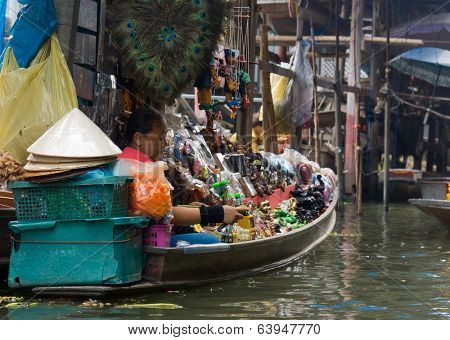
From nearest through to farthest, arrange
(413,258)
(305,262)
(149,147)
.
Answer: (149,147), (305,262), (413,258)

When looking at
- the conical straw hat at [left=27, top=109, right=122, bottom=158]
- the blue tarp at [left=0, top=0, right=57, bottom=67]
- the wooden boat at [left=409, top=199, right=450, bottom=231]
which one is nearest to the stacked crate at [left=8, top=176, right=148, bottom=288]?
the conical straw hat at [left=27, top=109, right=122, bottom=158]

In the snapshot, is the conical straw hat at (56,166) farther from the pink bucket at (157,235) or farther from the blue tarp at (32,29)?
the blue tarp at (32,29)

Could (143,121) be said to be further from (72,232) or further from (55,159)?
(72,232)

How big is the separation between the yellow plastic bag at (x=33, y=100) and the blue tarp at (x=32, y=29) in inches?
4.9

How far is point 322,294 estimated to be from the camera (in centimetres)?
718

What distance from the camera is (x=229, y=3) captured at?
827cm

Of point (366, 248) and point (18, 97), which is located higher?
point (18, 97)

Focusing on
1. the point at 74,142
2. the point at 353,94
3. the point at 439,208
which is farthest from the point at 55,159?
the point at 353,94

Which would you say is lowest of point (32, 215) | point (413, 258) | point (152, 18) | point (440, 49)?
Result: point (413, 258)

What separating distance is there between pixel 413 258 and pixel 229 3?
3.61 meters

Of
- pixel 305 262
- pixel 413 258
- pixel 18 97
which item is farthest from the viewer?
pixel 413 258

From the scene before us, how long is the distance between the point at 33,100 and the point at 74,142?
1255 millimetres
